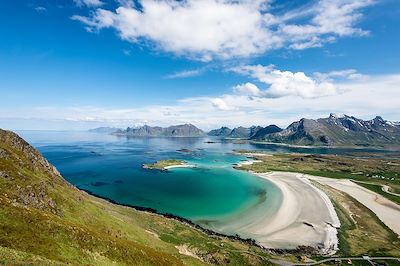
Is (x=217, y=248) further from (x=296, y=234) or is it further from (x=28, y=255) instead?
(x=28, y=255)

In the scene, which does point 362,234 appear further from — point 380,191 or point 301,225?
point 380,191

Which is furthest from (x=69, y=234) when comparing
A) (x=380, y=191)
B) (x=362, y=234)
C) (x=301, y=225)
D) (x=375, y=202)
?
(x=380, y=191)

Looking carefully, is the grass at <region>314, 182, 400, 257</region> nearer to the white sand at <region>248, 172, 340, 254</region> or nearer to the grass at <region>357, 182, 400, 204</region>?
the white sand at <region>248, 172, 340, 254</region>

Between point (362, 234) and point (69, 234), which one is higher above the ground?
point (69, 234)

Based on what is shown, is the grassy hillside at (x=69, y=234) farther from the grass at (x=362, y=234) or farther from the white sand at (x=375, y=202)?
the white sand at (x=375, y=202)

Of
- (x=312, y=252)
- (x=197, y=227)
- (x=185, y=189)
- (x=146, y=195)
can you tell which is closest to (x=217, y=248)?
(x=197, y=227)

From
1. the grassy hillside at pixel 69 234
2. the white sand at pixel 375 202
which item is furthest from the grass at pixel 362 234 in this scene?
the grassy hillside at pixel 69 234
